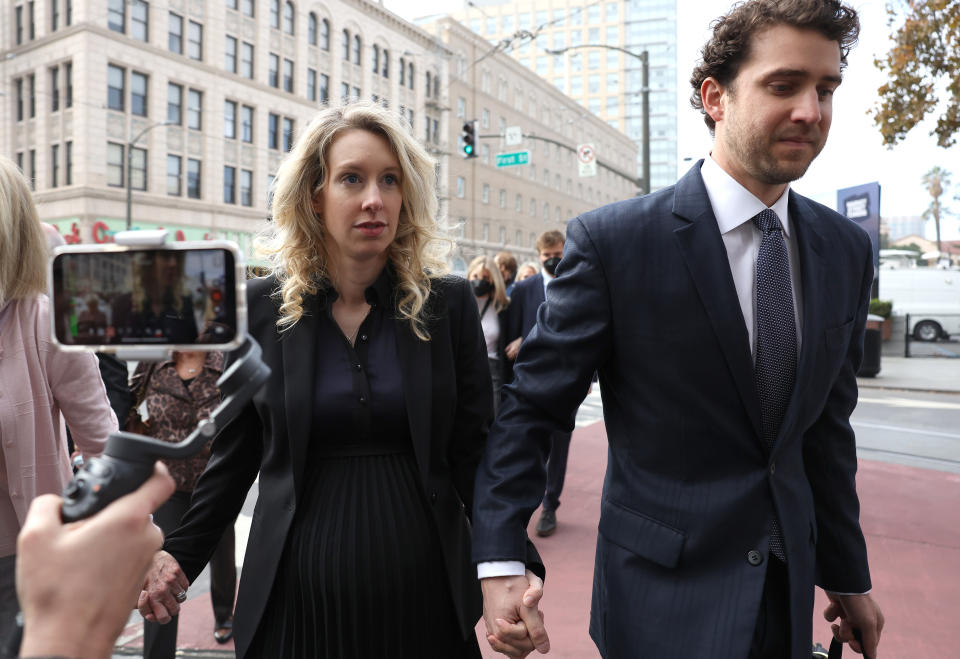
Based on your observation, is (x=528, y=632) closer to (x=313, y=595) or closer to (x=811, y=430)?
(x=313, y=595)

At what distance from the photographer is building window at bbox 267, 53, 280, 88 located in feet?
116

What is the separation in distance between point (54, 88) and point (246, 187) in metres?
8.20

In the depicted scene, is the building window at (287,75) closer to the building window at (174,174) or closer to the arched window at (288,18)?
the arched window at (288,18)

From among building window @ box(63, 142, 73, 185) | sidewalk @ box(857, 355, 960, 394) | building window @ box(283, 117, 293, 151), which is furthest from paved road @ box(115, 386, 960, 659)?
building window @ box(283, 117, 293, 151)

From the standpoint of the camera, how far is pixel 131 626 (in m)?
4.08

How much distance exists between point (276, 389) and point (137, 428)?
6.64 ft

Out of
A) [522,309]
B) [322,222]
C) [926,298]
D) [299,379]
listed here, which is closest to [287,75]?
[926,298]

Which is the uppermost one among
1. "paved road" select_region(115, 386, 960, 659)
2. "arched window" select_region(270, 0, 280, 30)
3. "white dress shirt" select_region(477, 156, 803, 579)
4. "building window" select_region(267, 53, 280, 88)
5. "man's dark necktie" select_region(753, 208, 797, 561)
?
"arched window" select_region(270, 0, 280, 30)

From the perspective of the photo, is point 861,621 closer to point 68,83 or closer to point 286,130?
point 68,83

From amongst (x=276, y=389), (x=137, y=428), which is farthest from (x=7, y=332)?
(x=137, y=428)

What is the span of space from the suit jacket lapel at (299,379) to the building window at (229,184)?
33.0m

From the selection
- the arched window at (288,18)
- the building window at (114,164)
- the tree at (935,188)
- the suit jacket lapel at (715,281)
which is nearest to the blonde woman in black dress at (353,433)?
the suit jacket lapel at (715,281)

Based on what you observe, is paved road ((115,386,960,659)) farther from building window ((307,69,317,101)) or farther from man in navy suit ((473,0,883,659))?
building window ((307,69,317,101))

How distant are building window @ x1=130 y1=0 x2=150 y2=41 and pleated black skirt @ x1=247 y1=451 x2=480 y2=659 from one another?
107 ft
